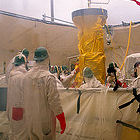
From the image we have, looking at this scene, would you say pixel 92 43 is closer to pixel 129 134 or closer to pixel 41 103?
pixel 129 134

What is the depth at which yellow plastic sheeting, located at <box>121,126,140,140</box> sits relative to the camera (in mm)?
1672

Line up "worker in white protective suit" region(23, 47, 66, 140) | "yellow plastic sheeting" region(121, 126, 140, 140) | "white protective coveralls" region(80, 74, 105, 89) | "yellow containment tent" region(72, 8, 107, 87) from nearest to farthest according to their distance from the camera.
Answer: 1. "worker in white protective suit" region(23, 47, 66, 140)
2. "yellow plastic sheeting" region(121, 126, 140, 140)
3. "white protective coveralls" region(80, 74, 105, 89)
4. "yellow containment tent" region(72, 8, 107, 87)

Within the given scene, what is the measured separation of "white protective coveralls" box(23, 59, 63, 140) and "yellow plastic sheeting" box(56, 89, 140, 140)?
0.38 metres

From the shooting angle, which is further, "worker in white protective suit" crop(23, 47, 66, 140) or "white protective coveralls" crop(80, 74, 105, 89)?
"white protective coveralls" crop(80, 74, 105, 89)

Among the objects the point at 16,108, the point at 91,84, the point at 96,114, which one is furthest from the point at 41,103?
the point at 91,84

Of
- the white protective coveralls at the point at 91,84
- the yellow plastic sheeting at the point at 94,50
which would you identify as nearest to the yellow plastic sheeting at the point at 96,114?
the white protective coveralls at the point at 91,84

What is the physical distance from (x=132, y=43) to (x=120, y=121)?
3.39 metres

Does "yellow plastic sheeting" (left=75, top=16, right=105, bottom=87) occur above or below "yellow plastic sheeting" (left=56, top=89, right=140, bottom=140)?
above

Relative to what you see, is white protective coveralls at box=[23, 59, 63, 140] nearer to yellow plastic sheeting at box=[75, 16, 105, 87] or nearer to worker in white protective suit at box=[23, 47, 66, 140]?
worker in white protective suit at box=[23, 47, 66, 140]

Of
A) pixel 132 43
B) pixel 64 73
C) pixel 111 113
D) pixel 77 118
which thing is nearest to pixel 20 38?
pixel 64 73

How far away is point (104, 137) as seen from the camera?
1.80 meters

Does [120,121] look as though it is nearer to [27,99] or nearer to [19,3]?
[27,99]

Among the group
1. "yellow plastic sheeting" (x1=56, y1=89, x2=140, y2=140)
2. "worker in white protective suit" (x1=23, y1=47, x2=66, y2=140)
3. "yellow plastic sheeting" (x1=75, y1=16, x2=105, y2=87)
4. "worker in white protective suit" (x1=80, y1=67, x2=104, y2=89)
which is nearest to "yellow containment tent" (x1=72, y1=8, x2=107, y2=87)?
"yellow plastic sheeting" (x1=75, y1=16, x2=105, y2=87)

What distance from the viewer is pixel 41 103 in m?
1.52
